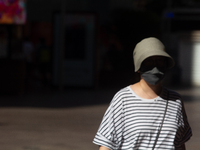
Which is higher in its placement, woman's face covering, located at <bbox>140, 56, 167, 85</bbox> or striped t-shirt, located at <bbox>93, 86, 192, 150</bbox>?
woman's face covering, located at <bbox>140, 56, 167, 85</bbox>

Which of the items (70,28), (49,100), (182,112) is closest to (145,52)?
(182,112)

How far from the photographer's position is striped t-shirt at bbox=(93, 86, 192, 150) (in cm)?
309

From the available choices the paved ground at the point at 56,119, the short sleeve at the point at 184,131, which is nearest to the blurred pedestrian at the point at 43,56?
the paved ground at the point at 56,119

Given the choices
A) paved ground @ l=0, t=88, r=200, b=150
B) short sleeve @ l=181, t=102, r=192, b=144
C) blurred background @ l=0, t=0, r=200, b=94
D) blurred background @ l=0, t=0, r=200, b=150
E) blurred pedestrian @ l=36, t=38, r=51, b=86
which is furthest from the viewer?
blurred pedestrian @ l=36, t=38, r=51, b=86

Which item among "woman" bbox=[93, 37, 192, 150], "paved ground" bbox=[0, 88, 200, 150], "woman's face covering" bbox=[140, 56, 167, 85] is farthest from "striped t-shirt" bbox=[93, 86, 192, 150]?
"paved ground" bbox=[0, 88, 200, 150]

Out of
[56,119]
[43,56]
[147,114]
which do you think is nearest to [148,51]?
[147,114]

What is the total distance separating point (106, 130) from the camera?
3.22 meters

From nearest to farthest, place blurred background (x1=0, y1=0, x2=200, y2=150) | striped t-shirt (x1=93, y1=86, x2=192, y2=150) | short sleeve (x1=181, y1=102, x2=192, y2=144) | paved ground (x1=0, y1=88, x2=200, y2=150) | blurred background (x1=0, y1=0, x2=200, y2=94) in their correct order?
striped t-shirt (x1=93, y1=86, x2=192, y2=150) < short sleeve (x1=181, y1=102, x2=192, y2=144) < paved ground (x1=0, y1=88, x2=200, y2=150) < blurred background (x1=0, y1=0, x2=200, y2=150) < blurred background (x1=0, y1=0, x2=200, y2=94)

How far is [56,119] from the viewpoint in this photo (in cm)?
1088

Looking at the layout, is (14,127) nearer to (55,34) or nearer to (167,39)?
(55,34)

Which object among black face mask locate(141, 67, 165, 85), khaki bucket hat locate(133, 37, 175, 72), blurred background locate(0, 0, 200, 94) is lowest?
blurred background locate(0, 0, 200, 94)

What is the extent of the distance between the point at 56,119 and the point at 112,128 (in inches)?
306

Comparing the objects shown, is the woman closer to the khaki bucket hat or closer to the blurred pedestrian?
the khaki bucket hat

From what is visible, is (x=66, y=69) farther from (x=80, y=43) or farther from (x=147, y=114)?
(x=147, y=114)
